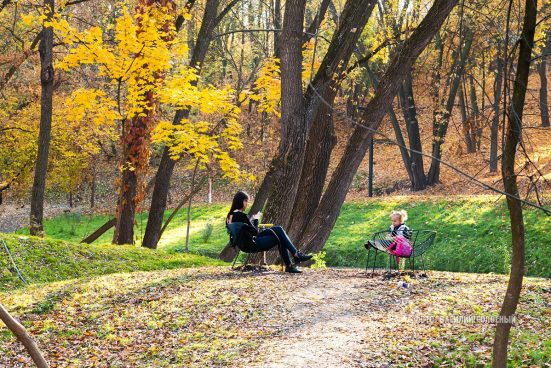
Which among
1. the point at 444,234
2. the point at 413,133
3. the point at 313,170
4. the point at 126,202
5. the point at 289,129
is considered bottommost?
the point at 444,234

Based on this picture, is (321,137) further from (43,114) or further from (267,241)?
(43,114)

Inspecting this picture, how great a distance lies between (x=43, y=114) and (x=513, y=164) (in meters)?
11.7

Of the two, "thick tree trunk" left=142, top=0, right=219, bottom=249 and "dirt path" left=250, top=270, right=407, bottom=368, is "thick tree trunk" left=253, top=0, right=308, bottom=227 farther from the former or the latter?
"thick tree trunk" left=142, top=0, right=219, bottom=249

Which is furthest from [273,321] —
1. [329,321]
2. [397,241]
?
[397,241]

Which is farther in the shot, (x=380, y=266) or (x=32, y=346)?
(x=380, y=266)

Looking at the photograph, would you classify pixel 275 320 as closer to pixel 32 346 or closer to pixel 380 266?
pixel 32 346

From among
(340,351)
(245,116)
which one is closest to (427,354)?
(340,351)

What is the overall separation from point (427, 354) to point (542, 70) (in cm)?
2494

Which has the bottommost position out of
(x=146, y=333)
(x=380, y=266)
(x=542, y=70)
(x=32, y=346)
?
(x=380, y=266)

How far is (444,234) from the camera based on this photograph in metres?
19.4

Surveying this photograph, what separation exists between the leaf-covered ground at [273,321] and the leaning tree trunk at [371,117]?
1.78m

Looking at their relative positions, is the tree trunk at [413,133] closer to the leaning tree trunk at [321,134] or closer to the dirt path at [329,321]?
the leaning tree trunk at [321,134]

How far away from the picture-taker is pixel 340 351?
19.3ft

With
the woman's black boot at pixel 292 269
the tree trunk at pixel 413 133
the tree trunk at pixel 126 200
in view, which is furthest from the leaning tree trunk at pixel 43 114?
the tree trunk at pixel 413 133
